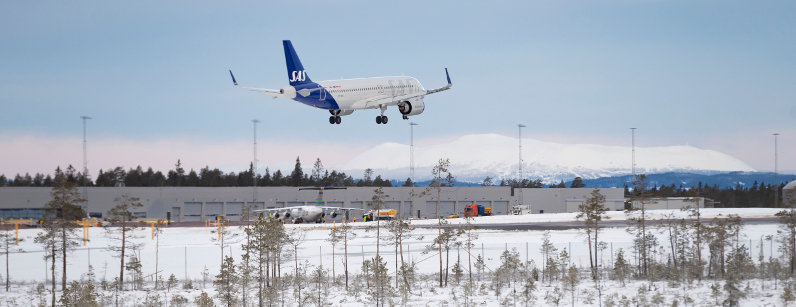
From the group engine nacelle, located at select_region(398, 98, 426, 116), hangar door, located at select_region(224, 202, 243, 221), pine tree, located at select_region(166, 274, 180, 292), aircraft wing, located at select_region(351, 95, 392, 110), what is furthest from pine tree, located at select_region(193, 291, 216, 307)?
hangar door, located at select_region(224, 202, 243, 221)

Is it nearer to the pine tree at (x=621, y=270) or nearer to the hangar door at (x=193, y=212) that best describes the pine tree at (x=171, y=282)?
the pine tree at (x=621, y=270)

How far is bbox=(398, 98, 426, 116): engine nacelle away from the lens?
2239 inches

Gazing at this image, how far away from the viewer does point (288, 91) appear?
5075 cm

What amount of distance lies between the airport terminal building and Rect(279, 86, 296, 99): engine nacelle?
52307 mm

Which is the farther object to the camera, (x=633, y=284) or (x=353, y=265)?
(x=353, y=265)

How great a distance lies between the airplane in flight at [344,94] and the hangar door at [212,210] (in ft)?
236

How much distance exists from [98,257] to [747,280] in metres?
56.1

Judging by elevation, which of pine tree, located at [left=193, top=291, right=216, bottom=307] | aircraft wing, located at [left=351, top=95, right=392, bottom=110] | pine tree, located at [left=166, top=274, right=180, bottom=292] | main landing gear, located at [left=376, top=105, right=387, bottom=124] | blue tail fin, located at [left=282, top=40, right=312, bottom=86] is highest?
blue tail fin, located at [left=282, top=40, right=312, bottom=86]

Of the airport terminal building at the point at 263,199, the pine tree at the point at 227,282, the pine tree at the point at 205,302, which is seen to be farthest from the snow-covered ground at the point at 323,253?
the airport terminal building at the point at 263,199

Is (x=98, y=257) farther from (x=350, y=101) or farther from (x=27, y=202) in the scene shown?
(x=27, y=202)

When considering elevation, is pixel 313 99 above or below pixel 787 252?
above

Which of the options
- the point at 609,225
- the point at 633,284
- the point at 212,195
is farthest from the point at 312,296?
the point at 212,195

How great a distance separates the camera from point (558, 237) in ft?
244

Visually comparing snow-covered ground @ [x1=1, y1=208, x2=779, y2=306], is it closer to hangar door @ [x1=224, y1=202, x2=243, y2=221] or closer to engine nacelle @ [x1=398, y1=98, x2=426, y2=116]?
engine nacelle @ [x1=398, y1=98, x2=426, y2=116]
